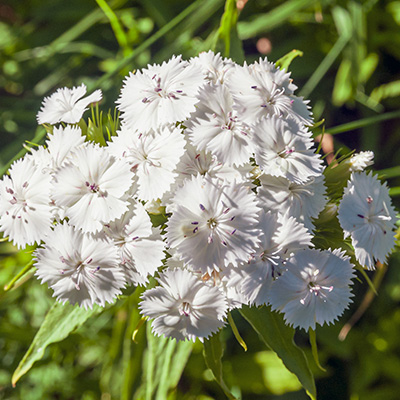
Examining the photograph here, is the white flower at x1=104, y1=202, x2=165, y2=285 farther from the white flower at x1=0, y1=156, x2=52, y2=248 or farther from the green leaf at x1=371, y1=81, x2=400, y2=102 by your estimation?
the green leaf at x1=371, y1=81, x2=400, y2=102

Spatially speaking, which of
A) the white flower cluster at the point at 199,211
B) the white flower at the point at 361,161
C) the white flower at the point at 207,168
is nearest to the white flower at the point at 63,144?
the white flower cluster at the point at 199,211

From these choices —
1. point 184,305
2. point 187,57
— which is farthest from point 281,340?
point 187,57

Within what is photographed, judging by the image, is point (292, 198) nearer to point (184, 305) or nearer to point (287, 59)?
point (184, 305)

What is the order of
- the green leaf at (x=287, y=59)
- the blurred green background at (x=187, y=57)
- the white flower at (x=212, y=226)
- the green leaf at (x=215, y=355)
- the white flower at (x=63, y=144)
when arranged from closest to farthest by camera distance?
the white flower at (x=212, y=226), the white flower at (x=63, y=144), the green leaf at (x=215, y=355), the green leaf at (x=287, y=59), the blurred green background at (x=187, y=57)

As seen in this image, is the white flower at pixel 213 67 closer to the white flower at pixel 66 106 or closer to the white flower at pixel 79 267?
the white flower at pixel 66 106

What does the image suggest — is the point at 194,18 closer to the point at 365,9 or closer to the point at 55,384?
the point at 365,9
